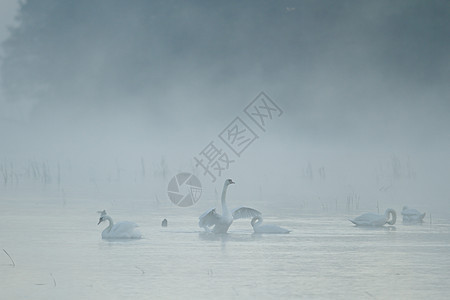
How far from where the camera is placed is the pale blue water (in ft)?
36.9

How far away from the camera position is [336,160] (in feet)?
171

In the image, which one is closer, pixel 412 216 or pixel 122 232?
pixel 122 232

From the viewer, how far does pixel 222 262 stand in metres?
13.4

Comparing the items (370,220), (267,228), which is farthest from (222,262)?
(370,220)

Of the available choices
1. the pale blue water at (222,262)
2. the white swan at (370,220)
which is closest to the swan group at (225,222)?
the white swan at (370,220)

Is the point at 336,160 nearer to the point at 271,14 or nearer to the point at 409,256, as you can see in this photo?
the point at 409,256

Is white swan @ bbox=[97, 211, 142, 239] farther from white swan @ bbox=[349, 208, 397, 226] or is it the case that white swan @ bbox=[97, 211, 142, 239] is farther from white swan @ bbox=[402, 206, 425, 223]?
white swan @ bbox=[402, 206, 425, 223]

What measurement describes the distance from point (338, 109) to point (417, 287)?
78.0 m

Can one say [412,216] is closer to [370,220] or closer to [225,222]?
[370,220]

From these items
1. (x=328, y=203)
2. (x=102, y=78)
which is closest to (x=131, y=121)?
(x=102, y=78)

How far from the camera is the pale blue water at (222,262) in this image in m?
11.2

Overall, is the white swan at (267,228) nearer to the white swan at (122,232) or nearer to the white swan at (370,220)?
the white swan at (370,220)

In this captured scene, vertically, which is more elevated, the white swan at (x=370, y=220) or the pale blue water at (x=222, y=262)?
the white swan at (x=370, y=220)

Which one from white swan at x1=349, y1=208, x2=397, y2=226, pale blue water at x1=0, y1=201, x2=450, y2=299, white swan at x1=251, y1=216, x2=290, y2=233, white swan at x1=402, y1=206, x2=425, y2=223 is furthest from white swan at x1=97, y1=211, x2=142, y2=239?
white swan at x1=402, y1=206, x2=425, y2=223
